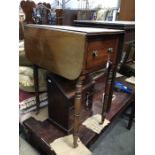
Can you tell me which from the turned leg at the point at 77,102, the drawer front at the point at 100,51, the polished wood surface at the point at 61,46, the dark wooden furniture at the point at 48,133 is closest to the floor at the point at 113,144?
the dark wooden furniture at the point at 48,133

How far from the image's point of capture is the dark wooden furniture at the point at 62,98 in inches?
44.2

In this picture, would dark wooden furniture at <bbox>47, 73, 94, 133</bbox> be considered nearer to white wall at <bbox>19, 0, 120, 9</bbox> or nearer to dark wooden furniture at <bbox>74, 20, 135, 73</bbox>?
dark wooden furniture at <bbox>74, 20, 135, 73</bbox>

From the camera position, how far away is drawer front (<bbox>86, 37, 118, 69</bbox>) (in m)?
0.92

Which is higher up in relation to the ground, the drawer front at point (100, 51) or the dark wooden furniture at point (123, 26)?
the dark wooden furniture at point (123, 26)

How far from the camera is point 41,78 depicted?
1.49 meters

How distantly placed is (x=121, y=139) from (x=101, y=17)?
91.4 inches

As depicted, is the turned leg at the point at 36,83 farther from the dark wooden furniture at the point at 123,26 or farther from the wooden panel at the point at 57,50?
the dark wooden furniture at the point at 123,26

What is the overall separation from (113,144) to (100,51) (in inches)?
37.0

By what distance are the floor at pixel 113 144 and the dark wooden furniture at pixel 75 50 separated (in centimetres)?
42

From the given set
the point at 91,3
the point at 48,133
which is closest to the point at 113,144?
the point at 48,133

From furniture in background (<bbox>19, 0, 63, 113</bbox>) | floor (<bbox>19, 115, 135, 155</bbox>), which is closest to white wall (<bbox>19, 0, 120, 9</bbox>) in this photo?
furniture in background (<bbox>19, 0, 63, 113</bbox>)

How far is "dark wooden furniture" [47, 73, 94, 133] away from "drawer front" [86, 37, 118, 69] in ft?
0.85
